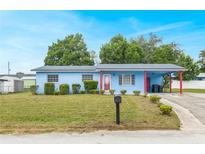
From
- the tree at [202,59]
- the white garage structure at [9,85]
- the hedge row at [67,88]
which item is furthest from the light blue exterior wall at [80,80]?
the tree at [202,59]

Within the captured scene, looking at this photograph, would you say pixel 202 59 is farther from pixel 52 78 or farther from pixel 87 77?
pixel 52 78

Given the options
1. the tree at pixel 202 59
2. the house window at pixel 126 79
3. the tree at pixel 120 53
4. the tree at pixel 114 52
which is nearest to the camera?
the house window at pixel 126 79

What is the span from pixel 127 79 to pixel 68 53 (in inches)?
684

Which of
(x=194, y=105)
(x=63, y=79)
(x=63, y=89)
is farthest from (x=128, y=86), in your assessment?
(x=194, y=105)

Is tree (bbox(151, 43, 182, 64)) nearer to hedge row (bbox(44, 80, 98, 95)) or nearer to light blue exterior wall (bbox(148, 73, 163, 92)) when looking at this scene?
light blue exterior wall (bbox(148, 73, 163, 92))

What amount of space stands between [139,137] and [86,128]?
169 centimetres

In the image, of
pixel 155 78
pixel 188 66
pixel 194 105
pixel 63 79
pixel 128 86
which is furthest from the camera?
pixel 188 66

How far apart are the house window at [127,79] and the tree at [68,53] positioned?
52.8 ft

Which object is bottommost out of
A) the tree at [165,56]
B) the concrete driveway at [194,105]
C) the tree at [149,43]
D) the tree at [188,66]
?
the concrete driveway at [194,105]

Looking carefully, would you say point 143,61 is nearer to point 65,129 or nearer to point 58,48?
point 58,48

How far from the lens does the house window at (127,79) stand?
1995 centimetres

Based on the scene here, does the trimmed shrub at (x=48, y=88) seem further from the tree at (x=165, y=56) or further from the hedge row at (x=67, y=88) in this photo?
the tree at (x=165, y=56)

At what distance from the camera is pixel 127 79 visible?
2006 cm
